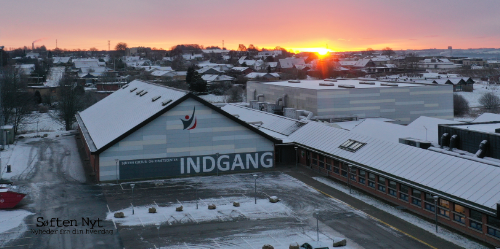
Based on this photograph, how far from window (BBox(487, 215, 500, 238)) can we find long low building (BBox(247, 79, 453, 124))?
140 feet

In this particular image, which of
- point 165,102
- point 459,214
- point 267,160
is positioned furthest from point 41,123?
point 459,214

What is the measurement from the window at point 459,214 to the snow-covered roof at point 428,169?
704 mm

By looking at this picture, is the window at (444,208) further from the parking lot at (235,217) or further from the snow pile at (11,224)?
the snow pile at (11,224)

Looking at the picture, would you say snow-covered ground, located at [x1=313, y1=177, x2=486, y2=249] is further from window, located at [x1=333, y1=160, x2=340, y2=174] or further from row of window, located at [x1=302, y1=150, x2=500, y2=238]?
window, located at [x1=333, y1=160, x2=340, y2=174]

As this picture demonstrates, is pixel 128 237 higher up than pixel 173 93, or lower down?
lower down

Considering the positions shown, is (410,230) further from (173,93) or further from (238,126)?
(173,93)

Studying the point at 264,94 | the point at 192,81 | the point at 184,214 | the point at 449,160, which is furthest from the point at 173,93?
the point at 192,81

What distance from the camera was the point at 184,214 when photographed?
3572 cm

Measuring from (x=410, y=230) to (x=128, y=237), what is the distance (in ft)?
54.5

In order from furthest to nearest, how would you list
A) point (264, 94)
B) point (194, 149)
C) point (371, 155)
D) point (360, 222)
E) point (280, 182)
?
point (264, 94), point (194, 149), point (280, 182), point (371, 155), point (360, 222)

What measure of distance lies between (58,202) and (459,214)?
27627 millimetres

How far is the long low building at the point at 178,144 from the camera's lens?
46469 mm

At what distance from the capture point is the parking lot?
30269mm

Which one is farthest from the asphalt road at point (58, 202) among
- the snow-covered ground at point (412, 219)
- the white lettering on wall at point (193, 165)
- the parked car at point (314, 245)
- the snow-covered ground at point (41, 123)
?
the snow-covered ground at point (41, 123)
